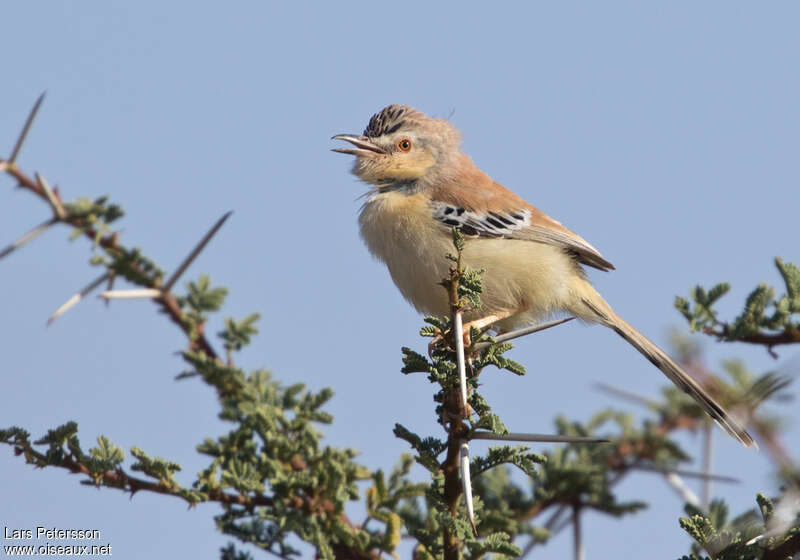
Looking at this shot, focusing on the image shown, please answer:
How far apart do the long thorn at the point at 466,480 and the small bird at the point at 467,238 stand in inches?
110

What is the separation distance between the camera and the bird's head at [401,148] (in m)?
6.74

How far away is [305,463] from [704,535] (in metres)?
1.76

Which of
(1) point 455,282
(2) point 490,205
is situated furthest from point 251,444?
(2) point 490,205

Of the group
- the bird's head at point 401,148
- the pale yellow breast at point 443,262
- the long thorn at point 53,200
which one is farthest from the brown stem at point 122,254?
the bird's head at point 401,148

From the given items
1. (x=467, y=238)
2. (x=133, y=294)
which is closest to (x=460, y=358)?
(x=133, y=294)

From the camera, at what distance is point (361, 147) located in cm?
682

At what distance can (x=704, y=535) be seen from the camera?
7.84 feet

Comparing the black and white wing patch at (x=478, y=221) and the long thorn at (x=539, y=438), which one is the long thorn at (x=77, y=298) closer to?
the long thorn at (x=539, y=438)

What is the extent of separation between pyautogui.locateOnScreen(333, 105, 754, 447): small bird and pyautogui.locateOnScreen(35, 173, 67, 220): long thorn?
2.93 meters

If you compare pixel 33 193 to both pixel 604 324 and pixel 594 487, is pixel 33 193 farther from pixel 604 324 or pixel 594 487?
pixel 604 324

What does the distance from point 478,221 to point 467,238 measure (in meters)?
0.25

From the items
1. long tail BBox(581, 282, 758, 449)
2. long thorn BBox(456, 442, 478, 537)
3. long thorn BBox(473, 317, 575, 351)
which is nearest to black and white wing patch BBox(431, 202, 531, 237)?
long tail BBox(581, 282, 758, 449)

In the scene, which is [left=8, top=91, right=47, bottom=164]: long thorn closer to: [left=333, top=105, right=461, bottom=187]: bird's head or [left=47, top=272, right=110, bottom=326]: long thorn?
[left=47, top=272, right=110, bottom=326]: long thorn

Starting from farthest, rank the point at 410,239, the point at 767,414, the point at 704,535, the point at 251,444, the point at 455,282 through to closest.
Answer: the point at 410,239
the point at 251,444
the point at 455,282
the point at 704,535
the point at 767,414
